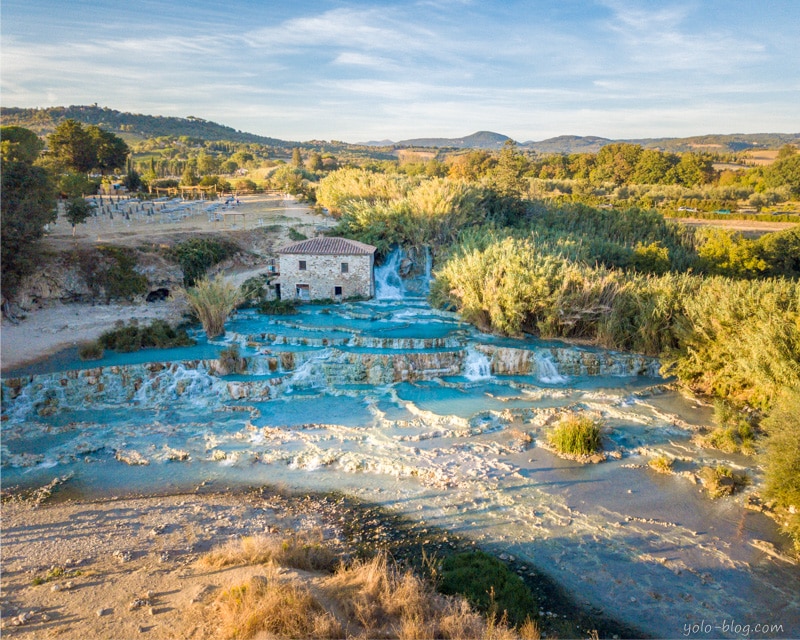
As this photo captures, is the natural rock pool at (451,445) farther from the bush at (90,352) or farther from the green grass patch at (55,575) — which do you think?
the green grass patch at (55,575)

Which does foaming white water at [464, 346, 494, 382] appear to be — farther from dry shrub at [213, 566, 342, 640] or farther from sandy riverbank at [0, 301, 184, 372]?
dry shrub at [213, 566, 342, 640]

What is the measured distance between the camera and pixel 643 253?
26094 mm

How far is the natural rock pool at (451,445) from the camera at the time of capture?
9.38 metres

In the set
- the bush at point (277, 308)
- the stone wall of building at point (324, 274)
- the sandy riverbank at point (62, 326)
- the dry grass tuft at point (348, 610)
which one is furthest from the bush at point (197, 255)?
the dry grass tuft at point (348, 610)

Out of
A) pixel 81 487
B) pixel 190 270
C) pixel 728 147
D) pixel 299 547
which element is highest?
pixel 728 147

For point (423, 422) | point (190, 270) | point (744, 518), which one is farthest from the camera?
point (190, 270)

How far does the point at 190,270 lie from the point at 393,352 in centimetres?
1242

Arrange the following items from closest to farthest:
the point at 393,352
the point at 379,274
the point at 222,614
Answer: the point at 222,614
the point at 393,352
the point at 379,274

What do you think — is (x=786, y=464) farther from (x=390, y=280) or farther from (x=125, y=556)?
(x=390, y=280)

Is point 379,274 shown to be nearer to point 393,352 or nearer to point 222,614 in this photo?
point 393,352

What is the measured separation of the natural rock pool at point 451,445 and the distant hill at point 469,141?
17432 centimetres

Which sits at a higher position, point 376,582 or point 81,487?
point 376,582

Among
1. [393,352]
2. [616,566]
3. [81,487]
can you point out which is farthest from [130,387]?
[616,566]

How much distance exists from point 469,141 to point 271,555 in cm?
19539
